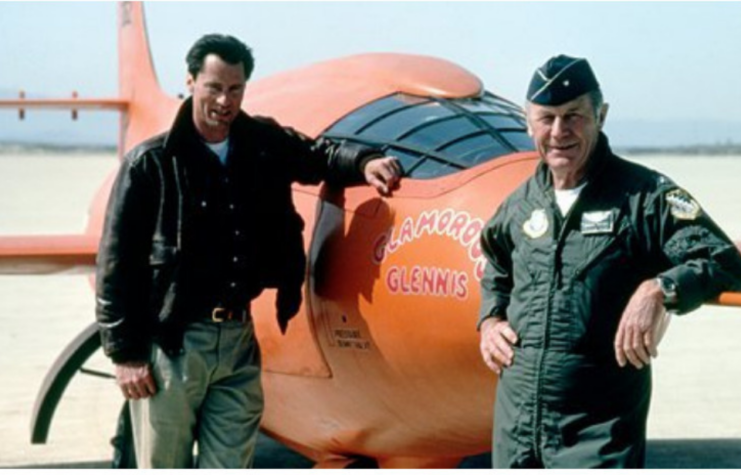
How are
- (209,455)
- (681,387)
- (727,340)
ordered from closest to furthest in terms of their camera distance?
1. (209,455)
2. (681,387)
3. (727,340)

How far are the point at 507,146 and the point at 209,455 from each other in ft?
6.31

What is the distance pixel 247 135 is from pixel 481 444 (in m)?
1.77

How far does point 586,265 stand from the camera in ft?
13.0

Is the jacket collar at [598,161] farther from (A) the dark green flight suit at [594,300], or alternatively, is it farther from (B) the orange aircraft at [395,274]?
(B) the orange aircraft at [395,274]

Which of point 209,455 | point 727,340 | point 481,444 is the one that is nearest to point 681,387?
point 727,340

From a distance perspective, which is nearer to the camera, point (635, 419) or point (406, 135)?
point (635, 419)

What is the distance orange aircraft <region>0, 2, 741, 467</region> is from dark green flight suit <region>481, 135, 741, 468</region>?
60 cm

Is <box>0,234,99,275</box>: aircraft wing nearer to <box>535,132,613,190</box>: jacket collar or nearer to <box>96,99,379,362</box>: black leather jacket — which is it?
<box>96,99,379,362</box>: black leather jacket

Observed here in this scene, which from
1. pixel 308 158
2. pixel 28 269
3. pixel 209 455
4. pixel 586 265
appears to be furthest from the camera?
pixel 28 269

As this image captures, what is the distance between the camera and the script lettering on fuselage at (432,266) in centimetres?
510

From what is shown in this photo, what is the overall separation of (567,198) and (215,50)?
188 cm

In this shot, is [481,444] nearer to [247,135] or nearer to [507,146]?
[507,146]

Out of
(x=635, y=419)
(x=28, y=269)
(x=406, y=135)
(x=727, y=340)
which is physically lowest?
(x=727, y=340)

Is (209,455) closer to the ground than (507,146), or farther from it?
closer to the ground
